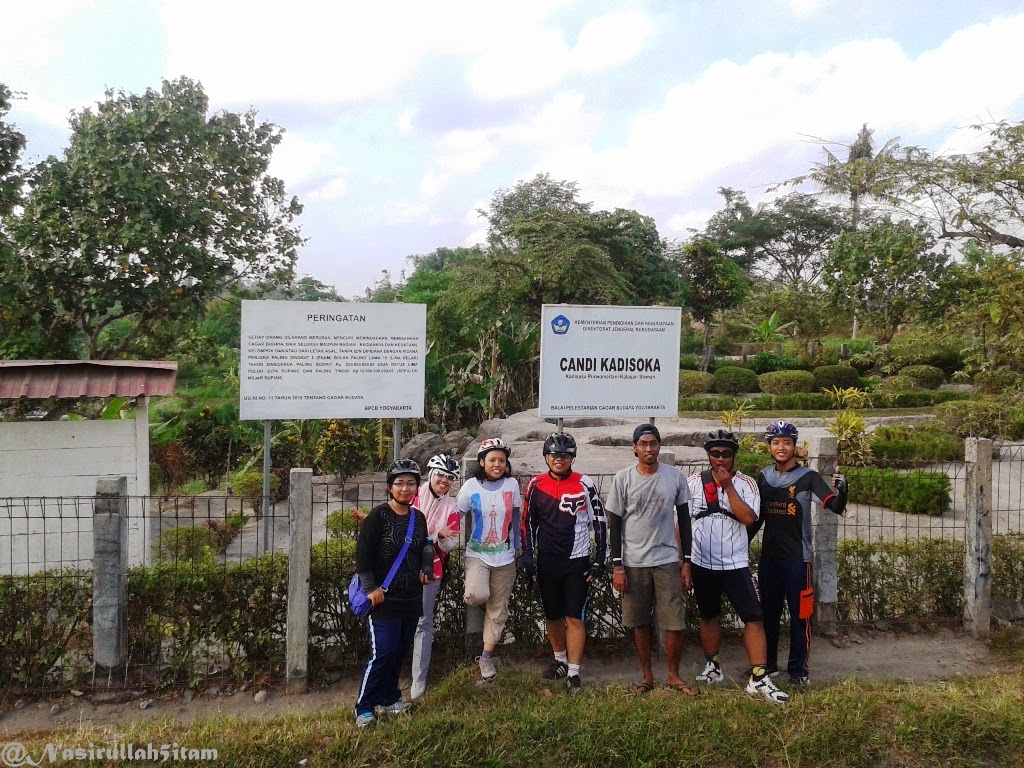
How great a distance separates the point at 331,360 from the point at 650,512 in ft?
8.10

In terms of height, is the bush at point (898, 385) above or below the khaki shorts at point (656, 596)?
above

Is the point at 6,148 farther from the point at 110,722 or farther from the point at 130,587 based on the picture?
the point at 110,722

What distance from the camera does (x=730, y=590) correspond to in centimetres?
416

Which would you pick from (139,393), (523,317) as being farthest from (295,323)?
(523,317)

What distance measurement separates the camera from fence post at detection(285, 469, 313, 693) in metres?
4.27

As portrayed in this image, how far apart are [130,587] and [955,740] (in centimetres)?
448

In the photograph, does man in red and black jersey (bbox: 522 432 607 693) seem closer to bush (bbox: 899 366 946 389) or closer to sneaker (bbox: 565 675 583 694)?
sneaker (bbox: 565 675 583 694)

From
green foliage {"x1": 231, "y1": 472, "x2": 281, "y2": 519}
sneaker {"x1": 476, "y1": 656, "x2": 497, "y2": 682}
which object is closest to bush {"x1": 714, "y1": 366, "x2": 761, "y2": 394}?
green foliage {"x1": 231, "y1": 472, "x2": 281, "y2": 519}

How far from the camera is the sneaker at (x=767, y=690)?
3.98m

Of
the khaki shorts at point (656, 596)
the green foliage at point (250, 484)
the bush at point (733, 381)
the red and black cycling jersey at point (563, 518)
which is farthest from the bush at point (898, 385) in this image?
the red and black cycling jersey at point (563, 518)

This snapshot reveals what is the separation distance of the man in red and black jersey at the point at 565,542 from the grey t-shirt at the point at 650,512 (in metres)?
0.15

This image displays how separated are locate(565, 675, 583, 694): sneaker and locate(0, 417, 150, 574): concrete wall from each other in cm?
370

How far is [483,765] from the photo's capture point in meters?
3.47

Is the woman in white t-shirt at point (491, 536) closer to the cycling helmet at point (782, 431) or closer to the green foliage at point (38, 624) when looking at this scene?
the cycling helmet at point (782, 431)
